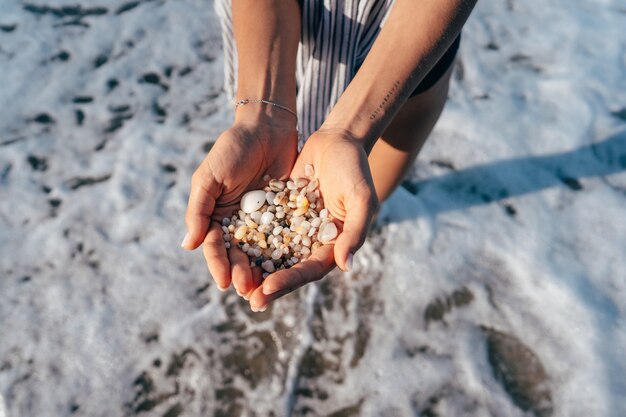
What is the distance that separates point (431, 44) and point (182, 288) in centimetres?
145

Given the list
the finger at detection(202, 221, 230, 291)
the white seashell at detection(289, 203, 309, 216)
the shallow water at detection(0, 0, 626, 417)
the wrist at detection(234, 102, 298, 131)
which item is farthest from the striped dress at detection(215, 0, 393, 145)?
the shallow water at detection(0, 0, 626, 417)

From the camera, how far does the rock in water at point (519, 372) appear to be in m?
2.05

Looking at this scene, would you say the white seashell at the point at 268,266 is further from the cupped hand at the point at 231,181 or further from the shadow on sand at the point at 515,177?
the shadow on sand at the point at 515,177

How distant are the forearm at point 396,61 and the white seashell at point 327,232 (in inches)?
10.7

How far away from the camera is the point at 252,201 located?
1699mm

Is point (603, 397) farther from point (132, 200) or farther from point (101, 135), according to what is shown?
point (101, 135)

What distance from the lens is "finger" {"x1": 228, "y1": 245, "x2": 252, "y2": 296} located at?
1489 millimetres

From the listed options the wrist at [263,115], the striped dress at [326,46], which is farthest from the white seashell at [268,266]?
the striped dress at [326,46]

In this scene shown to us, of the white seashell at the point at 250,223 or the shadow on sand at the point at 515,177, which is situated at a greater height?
the white seashell at the point at 250,223

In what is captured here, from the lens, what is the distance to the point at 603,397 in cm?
203

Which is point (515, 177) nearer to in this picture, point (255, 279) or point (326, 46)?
point (326, 46)

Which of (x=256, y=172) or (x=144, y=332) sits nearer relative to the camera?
(x=256, y=172)

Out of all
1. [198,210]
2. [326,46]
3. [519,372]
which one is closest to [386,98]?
[326,46]

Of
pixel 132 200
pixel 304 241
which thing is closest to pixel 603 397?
pixel 304 241
